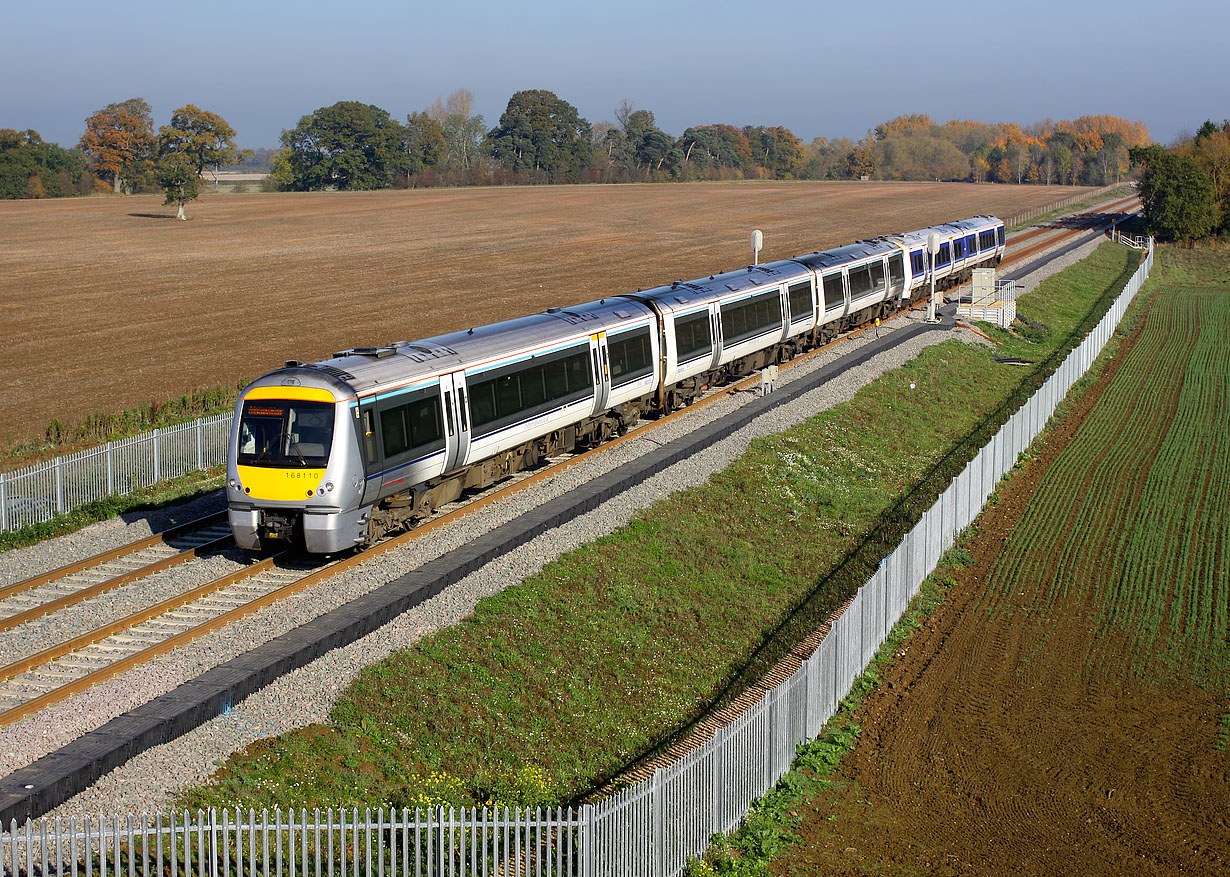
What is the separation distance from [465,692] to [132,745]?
4.19 m

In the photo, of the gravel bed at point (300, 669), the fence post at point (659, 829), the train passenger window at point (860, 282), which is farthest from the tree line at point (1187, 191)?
the fence post at point (659, 829)

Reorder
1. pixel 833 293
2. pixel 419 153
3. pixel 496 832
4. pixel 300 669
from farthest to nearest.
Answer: pixel 419 153
pixel 833 293
pixel 300 669
pixel 496 832

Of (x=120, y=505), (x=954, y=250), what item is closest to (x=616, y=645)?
(x=120, y=505)

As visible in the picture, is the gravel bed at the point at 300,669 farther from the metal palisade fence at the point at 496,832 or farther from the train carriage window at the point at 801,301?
the train carriage window at the point at 801,301

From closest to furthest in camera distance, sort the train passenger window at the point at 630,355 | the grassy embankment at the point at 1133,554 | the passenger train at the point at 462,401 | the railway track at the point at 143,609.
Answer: the grassy embankment at the point at 1133,554
the railway track at the point at 143,609
the passenger train at the point at 462,401
the train passenger window at the point at 630,355

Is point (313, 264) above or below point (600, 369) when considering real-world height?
above

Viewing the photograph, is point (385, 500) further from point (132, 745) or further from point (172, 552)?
point (132, 745)

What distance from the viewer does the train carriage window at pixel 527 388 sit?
855 inches

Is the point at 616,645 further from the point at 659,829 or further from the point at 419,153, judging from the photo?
the point at 419,153

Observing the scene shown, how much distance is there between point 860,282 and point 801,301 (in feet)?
19.0

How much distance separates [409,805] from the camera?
40.8 feet

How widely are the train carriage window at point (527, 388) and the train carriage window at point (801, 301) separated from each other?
1312 cm

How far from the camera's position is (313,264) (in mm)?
74188

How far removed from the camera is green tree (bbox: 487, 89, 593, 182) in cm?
16788
